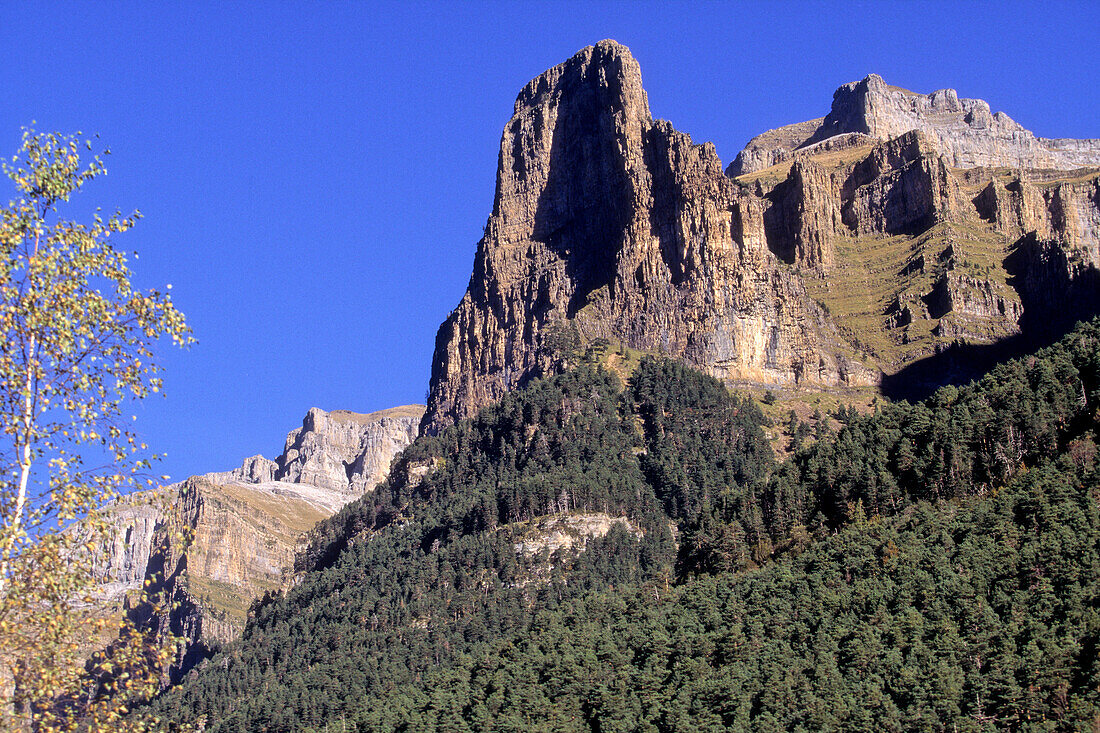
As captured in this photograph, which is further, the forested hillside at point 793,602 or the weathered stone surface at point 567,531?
the weathered stone surface at point 567,531

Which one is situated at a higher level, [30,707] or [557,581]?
[557,581]

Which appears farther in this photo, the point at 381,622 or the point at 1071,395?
the point at 381,622

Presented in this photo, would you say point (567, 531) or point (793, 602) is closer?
point (793, 602)

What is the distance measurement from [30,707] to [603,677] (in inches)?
3732

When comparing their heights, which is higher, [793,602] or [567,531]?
[567,531]

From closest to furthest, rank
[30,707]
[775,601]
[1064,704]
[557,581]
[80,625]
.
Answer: [80,625]
[30,707]
[1064,704]
[775,601]
[557,581]

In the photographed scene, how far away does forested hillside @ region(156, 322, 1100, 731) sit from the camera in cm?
10269

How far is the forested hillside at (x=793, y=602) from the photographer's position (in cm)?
10269

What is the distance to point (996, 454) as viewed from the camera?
5600 inches

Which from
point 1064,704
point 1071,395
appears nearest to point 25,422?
point 1064,704

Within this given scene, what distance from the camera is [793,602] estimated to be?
406 feet

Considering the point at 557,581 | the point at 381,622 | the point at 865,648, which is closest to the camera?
the point at 865,648

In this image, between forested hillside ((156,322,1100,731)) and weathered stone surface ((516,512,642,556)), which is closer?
forested hillside ((156,322,1100,731))

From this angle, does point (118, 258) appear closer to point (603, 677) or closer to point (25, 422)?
point (25, 422)
